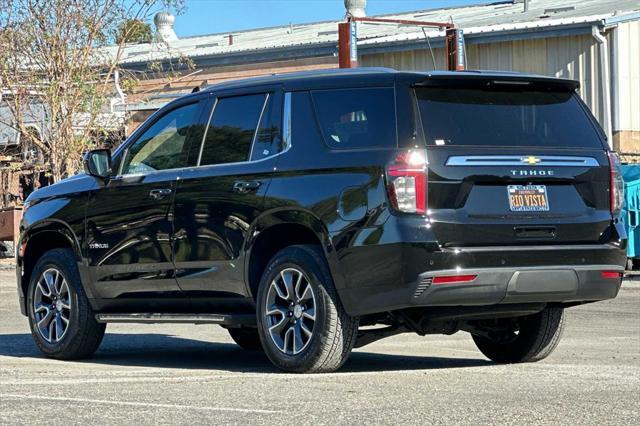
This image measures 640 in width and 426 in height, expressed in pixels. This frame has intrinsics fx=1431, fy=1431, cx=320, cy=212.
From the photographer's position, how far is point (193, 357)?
36.3 ft

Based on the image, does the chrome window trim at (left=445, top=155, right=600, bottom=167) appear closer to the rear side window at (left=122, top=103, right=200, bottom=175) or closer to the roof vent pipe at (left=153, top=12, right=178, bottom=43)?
the rear side window at (left=122, top=103, right=200, bottom=175)

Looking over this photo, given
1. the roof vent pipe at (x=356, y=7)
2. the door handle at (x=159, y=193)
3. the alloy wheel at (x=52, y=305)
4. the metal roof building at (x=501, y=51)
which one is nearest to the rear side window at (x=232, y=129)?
the door handle at (x=159, y=193)

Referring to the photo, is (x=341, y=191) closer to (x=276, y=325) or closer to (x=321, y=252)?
(x=321, y=252)

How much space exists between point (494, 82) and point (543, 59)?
77.0 feet

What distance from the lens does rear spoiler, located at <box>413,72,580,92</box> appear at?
29.2 ft

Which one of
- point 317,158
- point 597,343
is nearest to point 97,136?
point 597,343

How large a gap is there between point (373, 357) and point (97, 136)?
879 inches

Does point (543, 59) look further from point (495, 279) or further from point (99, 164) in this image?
point (495, 279)

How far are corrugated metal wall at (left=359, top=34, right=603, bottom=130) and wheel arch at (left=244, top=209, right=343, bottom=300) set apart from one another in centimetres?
2228

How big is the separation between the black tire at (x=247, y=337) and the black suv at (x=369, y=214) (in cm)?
128

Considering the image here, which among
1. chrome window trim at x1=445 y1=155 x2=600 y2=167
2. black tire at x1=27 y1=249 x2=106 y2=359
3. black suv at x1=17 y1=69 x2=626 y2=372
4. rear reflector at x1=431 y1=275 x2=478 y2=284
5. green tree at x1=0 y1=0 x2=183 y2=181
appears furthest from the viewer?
green tree at x1=0 y1=0 x2=183 y2=181

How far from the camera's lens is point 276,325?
9219 millimetres

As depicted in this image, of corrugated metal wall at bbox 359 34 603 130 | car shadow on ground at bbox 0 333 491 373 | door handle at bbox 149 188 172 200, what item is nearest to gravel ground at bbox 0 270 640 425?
car shadow on ground at bbox 0 333 491 373

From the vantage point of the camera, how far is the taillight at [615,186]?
9.28m
